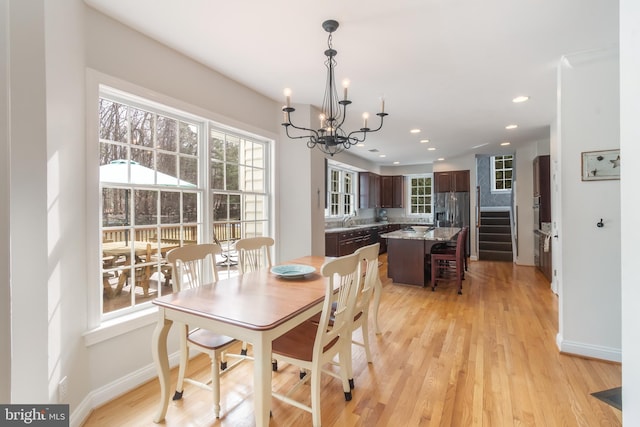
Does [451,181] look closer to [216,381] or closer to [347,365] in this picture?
[347,365]

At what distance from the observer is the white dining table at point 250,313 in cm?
141

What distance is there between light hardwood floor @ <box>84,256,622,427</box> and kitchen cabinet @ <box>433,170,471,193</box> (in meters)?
4.60

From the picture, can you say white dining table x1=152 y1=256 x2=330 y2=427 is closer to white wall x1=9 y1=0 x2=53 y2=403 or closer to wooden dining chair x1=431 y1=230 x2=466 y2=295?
white wall x1=9 y1=0 x2=53 y2=403

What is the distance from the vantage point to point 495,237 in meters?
7.57

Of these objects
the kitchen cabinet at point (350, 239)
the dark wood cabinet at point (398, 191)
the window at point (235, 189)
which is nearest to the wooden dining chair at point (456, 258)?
the kitchen cabinet at point (350, 239)

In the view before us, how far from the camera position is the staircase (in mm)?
7172

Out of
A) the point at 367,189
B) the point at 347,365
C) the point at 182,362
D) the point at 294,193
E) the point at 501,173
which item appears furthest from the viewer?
the point at 501,173

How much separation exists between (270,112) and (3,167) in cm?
305

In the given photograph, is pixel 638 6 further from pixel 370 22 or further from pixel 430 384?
pixel 430 384

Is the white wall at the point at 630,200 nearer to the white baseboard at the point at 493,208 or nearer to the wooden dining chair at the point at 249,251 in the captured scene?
the wooden dining chair at the point at 249,251

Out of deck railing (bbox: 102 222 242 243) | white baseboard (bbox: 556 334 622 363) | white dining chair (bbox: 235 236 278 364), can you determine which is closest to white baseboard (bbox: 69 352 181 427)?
white dining chair (bbox: 235 236 278 364)

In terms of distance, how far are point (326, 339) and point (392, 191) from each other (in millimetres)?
7677

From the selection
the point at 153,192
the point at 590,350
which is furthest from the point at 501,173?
the point at 153,192

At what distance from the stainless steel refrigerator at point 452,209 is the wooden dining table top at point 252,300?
633 cm
